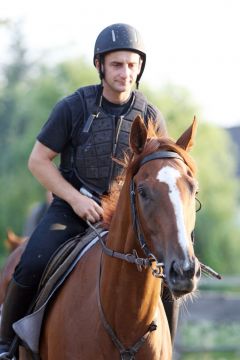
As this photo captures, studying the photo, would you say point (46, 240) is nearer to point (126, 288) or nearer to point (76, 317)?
point (76, 317)

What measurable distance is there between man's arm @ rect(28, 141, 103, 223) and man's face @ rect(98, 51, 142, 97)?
0.71 metres

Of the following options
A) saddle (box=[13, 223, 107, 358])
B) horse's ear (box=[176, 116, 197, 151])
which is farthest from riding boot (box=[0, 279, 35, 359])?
horse's ear (box=[176, 116, 197, 151])

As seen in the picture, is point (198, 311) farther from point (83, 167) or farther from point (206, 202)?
point (206, 202)

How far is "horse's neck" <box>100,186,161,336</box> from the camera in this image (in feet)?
19.4

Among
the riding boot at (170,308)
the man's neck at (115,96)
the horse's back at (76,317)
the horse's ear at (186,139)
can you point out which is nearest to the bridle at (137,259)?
the horse's back at (76,317)

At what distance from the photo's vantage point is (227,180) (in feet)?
118

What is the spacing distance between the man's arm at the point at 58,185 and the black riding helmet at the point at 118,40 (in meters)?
0.78

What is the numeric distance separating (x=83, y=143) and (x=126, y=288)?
1448 mm

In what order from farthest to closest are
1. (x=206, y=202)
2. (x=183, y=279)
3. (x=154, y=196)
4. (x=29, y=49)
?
(x=29, y=49)
(x=206, y=202)
(x=154, y=196)
(x=183, y=279)

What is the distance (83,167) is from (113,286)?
49.3 inches

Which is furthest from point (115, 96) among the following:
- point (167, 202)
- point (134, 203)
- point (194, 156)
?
point (194, 156)

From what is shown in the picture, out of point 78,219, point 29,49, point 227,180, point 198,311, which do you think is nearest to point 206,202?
point 227,180

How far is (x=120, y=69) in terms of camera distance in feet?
22.7

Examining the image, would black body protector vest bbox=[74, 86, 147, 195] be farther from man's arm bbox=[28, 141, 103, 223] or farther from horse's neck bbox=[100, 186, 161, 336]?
horse's neck bbox=[100, 186, 161, 336]
